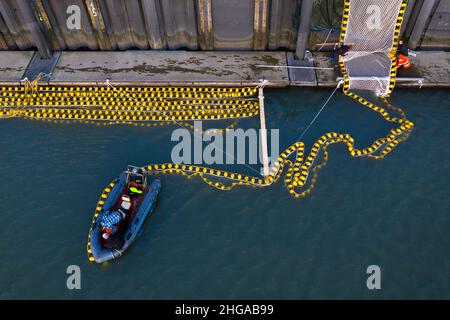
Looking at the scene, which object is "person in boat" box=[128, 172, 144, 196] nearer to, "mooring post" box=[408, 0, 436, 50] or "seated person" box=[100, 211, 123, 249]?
"seated person" box=[100, 211, 123, 249]

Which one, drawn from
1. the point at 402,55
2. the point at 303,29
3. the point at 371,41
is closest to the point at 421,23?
the point at 402,55

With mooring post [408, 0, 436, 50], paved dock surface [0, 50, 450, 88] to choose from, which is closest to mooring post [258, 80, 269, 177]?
paved dock surface [0, 50, 450, 88]

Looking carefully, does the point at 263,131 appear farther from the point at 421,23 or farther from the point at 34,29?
the point at 34,29

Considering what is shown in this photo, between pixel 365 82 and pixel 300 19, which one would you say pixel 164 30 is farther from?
pixel 365 82

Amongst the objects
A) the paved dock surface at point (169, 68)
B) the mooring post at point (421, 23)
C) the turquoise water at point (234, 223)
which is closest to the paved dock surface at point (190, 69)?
the paved dock surface at point (169, 68)

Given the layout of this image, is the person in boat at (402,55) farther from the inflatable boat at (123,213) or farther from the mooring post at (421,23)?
the inflatable boat at (123,213)
